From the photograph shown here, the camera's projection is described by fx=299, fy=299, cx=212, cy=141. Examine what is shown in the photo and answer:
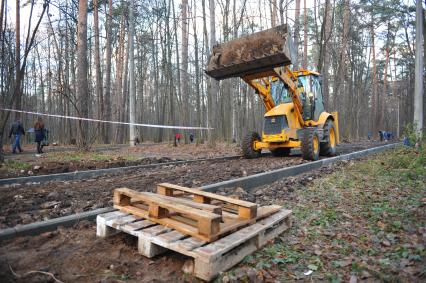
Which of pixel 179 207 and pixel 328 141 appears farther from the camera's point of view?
pixel 328 141

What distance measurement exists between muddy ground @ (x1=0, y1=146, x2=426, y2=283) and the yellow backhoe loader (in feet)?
15.3

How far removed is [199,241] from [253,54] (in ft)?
21.3

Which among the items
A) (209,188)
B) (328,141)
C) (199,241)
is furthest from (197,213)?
(328,141)

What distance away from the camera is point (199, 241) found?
8.52 ft

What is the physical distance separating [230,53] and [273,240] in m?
6.44

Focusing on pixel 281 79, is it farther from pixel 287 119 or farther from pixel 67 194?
pixel 67 194

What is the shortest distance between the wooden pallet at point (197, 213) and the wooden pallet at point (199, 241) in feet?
0.18

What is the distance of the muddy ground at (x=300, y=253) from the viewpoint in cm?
248

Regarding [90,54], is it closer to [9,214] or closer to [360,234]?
[9,214]

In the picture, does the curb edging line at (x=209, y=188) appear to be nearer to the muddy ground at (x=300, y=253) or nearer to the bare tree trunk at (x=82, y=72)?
the muddy ground at (x=300, y=253)

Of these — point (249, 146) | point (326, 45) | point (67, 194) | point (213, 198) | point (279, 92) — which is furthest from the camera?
point (326, 45)

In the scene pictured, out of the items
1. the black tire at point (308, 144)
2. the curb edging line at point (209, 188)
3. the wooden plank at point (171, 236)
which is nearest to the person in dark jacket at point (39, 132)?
the black tire at point (308, 144)

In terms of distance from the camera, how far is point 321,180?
6.51 m

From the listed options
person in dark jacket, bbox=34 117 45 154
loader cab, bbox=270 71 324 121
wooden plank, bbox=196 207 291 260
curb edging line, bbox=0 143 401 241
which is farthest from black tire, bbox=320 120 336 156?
person in dark jacket, bbox=34 117 45 154
